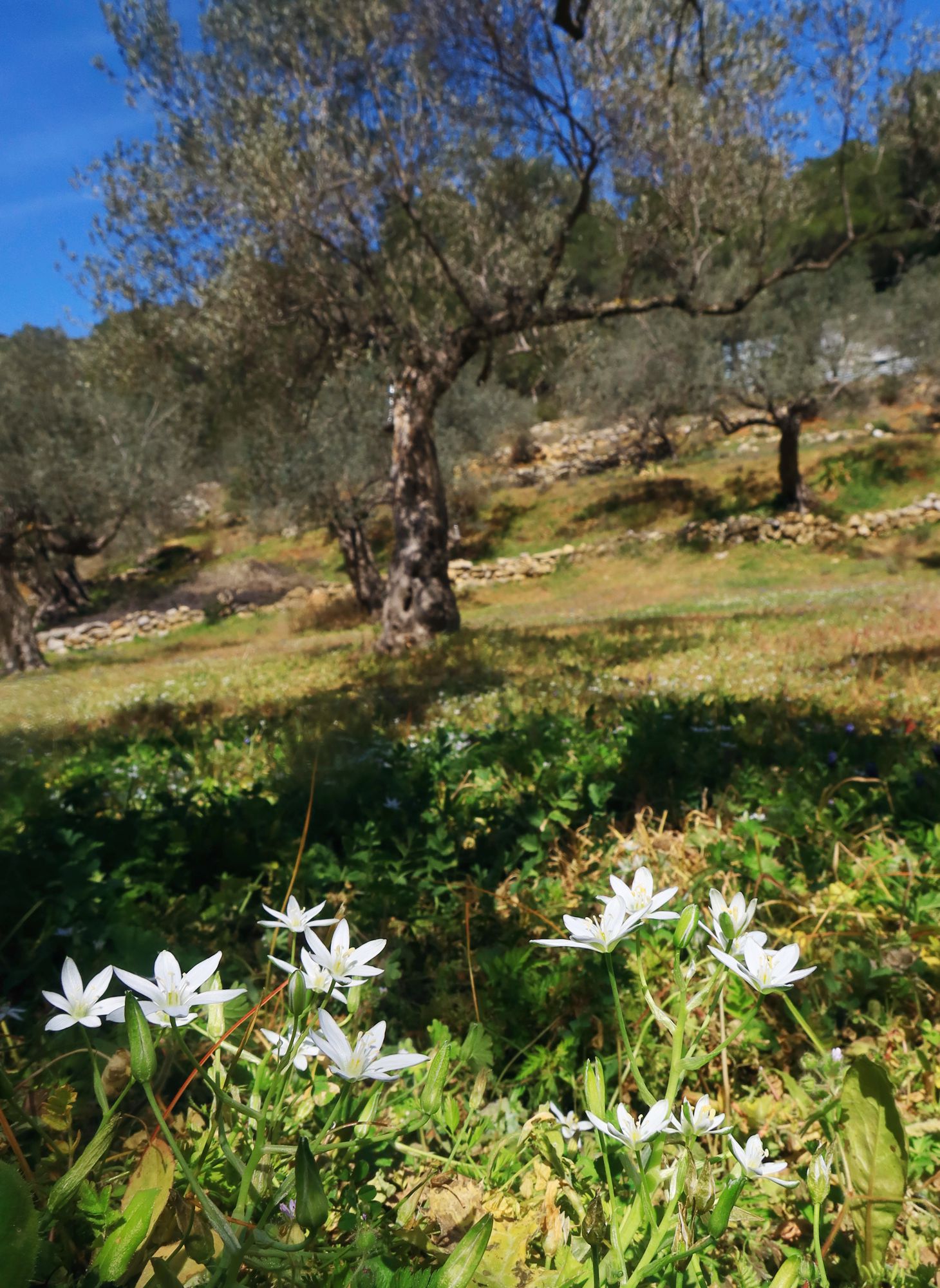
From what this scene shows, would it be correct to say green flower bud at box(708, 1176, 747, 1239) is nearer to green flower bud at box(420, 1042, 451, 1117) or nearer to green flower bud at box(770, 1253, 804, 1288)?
green flower bud at box(770, 1253, 804, 1288)

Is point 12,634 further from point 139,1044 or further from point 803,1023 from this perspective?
point 803,1023

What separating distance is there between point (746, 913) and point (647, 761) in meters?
2.66

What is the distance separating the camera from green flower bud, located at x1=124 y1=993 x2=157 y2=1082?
0.90m

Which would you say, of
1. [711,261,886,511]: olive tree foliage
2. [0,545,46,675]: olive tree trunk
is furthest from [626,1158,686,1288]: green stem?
[711,261,886,511]: olive tree foliage

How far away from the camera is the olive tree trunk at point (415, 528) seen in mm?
12414

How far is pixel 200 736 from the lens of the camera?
5.54 metres

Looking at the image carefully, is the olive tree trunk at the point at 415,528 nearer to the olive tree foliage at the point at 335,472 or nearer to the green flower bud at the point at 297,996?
the olive tree foliage at the point at 335,472

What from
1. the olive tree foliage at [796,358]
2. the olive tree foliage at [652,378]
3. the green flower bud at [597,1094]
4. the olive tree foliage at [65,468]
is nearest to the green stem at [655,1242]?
the green flower bud at [597,1094]

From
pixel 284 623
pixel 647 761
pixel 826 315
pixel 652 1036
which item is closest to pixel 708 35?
pixel 647 761

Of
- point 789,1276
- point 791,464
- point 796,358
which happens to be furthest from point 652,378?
point 789,1276

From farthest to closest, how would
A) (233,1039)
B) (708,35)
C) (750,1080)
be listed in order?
(708,35) → (750,1080) → (233,1039)

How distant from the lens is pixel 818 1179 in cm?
108

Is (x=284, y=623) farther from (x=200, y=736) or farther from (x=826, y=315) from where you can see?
(x=826, y=315)

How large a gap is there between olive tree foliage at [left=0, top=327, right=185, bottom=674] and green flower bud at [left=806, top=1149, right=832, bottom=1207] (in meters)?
19.7
